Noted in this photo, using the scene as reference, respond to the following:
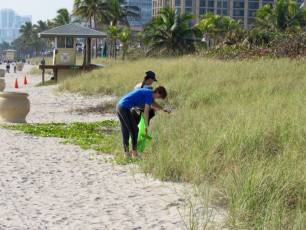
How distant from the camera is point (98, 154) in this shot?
10109 mm

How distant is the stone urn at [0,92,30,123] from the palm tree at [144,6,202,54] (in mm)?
25602

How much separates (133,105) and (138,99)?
0.50 feet

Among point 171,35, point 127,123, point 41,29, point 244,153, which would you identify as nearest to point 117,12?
point 171,35

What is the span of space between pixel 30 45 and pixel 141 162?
515 feet

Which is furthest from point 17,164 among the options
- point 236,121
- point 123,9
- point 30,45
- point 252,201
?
point 30,45

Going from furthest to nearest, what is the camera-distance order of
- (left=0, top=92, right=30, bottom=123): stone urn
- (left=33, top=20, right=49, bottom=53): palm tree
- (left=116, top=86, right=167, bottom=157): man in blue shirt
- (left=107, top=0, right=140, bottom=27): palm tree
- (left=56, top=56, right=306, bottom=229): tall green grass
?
(left=33, top=20, right=49, bottom=53): palm tree, (left=107, top=0, right=140, bottom=27): palm tree, (left=0, top=92, right=30, bottom=123): stone urn, (left=116, top=86, right=167, bottom=157): man in blue shirt, (left=56, top=56, right=306, bottom=229): tall green grass

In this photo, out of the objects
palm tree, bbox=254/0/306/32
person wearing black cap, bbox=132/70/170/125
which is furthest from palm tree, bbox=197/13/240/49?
person wearing black cap, bbox=132/70/170/125

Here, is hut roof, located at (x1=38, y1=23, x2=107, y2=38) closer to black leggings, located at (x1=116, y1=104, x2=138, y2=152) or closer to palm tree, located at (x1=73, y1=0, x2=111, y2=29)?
palm tree, located at (x1=73, y1=0, x2=111, y2=29)

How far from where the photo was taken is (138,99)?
28.6ft

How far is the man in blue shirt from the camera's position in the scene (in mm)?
8586

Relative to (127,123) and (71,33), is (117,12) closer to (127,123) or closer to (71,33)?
(71,33)

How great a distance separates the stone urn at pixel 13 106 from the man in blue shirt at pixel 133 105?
5.89m

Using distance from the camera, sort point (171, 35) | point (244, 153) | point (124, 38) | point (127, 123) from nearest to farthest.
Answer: point (244, 153)
point (127, 123)
point (171, 35)
point (124, 38)

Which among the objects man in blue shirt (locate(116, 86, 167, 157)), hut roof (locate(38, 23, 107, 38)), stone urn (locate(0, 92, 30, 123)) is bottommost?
stone urn (locate(0, 92, 30, 123))
